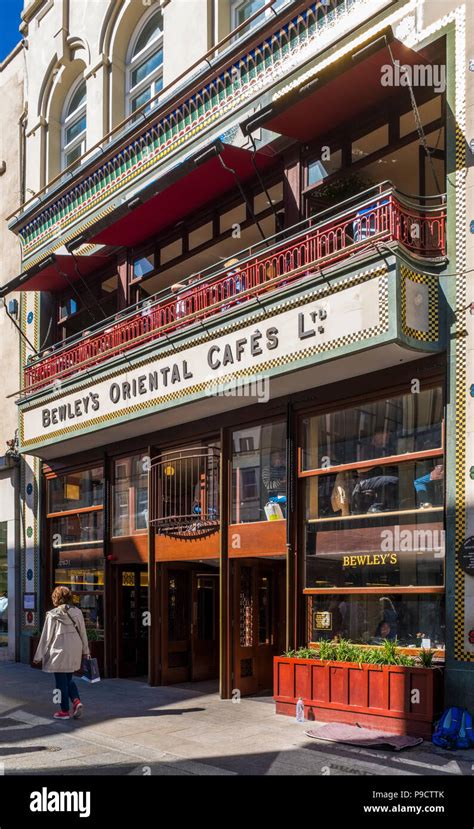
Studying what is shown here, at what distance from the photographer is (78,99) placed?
22594 millimetres

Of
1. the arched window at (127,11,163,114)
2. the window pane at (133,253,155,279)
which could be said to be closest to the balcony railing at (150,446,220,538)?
the window pane at (133,253,155,279)

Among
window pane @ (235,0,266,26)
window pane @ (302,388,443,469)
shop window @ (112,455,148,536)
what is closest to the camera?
window pane @ (302,388,443,469)

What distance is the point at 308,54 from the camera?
13.7 metres

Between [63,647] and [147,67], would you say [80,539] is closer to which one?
[63,647]

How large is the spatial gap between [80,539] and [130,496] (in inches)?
93.4

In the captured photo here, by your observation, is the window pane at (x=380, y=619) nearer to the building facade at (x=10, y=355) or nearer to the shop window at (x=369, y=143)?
the shop window at (x=369, y=143)

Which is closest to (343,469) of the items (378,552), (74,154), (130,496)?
(378,552)

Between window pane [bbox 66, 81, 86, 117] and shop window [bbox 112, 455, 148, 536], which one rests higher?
window pane [bbox 66, 81, 86, 117]

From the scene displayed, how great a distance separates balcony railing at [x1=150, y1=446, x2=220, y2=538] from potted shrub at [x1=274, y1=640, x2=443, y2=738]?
134 inches

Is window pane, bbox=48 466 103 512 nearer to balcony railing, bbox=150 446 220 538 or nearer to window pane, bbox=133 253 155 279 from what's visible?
balcony railing, bbox=150 446 220 538

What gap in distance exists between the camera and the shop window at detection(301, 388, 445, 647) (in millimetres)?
11641

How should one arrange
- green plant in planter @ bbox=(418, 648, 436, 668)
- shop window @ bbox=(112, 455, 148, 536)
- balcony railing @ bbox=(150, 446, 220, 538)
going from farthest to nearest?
→ shop window @ bbox=(112, 455, 148, 536), balcony railing @ bbox=(150, 446, 220, 538), green plant in planter @ bbox=(418, 648, 436, 668)

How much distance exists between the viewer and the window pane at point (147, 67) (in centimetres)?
1930
